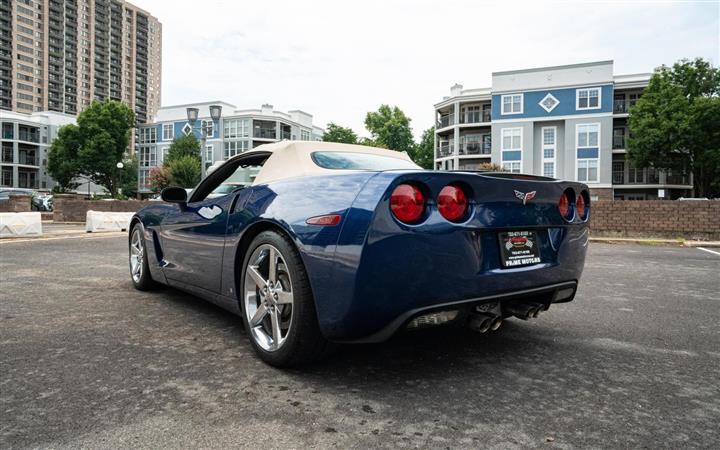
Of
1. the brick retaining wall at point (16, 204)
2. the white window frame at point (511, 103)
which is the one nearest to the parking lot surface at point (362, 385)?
the brick retaining wall at point (16, 204)

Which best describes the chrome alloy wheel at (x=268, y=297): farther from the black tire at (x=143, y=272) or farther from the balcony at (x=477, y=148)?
the balcony at (x=477, y=148)

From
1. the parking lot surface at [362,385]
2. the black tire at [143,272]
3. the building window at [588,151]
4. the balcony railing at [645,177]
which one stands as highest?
the building window at [588,151]

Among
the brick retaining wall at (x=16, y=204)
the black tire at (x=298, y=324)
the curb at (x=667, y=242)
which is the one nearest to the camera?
the black tire at (x=298, y=324)

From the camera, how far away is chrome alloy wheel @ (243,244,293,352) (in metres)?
2.64

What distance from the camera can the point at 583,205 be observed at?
311cm

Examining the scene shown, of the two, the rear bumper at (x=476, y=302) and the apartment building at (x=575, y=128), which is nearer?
the rear bumper at (x=476, y=302)

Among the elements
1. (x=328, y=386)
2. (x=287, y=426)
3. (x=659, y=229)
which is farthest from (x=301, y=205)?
(x=659, y=229)

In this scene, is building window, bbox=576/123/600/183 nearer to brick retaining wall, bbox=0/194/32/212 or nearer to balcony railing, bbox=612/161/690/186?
balcony railing, bbox=612/161/690/186

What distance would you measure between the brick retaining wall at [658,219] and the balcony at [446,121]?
33090 millimetres

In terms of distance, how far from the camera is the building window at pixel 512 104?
1672 inches

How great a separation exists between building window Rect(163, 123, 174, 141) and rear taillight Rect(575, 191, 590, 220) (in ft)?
236

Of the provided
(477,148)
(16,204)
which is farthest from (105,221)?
(477,148)

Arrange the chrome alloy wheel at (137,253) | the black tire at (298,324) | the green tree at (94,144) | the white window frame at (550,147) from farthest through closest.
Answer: the green tree at (94,144)
the white window frame at (550,147)
the chrome alloy wheel at (137,253)
the black tire at (298,324)

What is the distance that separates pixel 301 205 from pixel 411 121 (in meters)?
64.6
